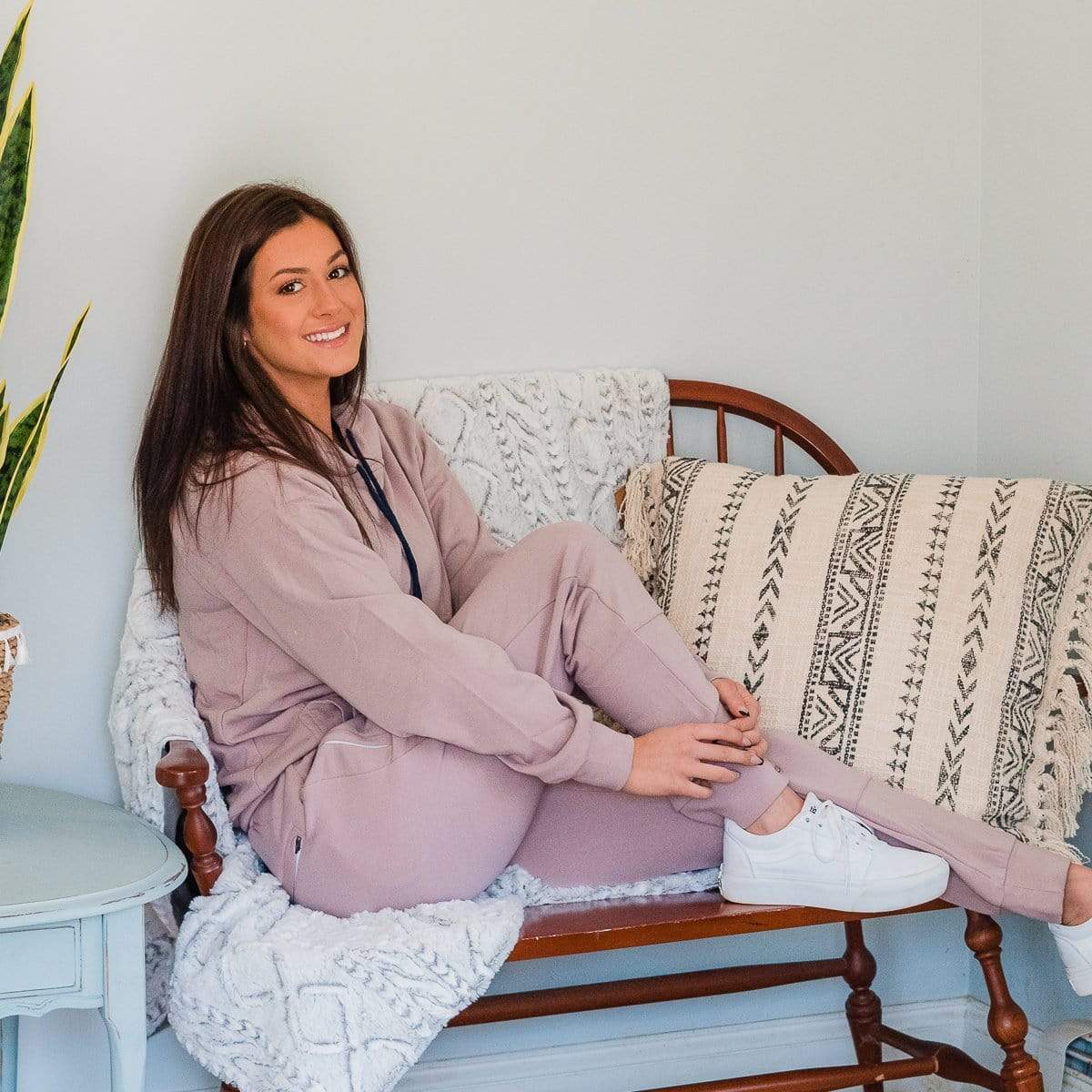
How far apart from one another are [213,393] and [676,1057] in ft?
4.26

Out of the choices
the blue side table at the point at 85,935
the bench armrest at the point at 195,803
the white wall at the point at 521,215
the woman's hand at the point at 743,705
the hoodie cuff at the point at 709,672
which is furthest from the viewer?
the white wall at the point at 521,215

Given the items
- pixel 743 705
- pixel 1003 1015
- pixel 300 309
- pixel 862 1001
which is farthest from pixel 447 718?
pixel 862 1001

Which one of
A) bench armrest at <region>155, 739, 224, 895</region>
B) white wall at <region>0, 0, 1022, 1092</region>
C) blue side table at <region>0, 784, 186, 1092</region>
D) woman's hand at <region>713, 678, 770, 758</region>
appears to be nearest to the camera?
blue side table at <region>0, 784, 186, 1092</region>

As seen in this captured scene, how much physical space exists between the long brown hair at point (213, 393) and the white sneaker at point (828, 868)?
0.64 m

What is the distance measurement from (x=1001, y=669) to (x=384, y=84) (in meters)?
1.27

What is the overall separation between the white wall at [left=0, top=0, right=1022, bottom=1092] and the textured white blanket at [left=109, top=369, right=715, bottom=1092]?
0.15m

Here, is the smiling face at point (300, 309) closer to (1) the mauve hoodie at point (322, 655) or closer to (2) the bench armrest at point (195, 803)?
(1) the mauve hoodie at point (322, 655)

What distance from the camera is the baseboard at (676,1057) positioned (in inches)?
82.3

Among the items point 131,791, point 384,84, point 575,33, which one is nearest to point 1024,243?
point 575,33

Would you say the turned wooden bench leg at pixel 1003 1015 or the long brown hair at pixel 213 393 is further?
the long brown hair at pixel 213 393

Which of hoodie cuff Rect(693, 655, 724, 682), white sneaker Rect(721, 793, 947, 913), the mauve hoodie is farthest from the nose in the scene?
white sneaker Rect(721, 793, 947, 913)

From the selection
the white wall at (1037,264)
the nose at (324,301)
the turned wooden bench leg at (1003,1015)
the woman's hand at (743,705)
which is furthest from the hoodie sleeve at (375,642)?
the white wall at (1037,264)

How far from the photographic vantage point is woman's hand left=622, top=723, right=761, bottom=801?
1.55 metres

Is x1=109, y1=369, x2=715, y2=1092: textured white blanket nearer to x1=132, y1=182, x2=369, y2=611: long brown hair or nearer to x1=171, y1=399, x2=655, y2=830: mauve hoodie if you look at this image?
x1=171, y1=399, x2=655, y2=830: mauve hoodie
